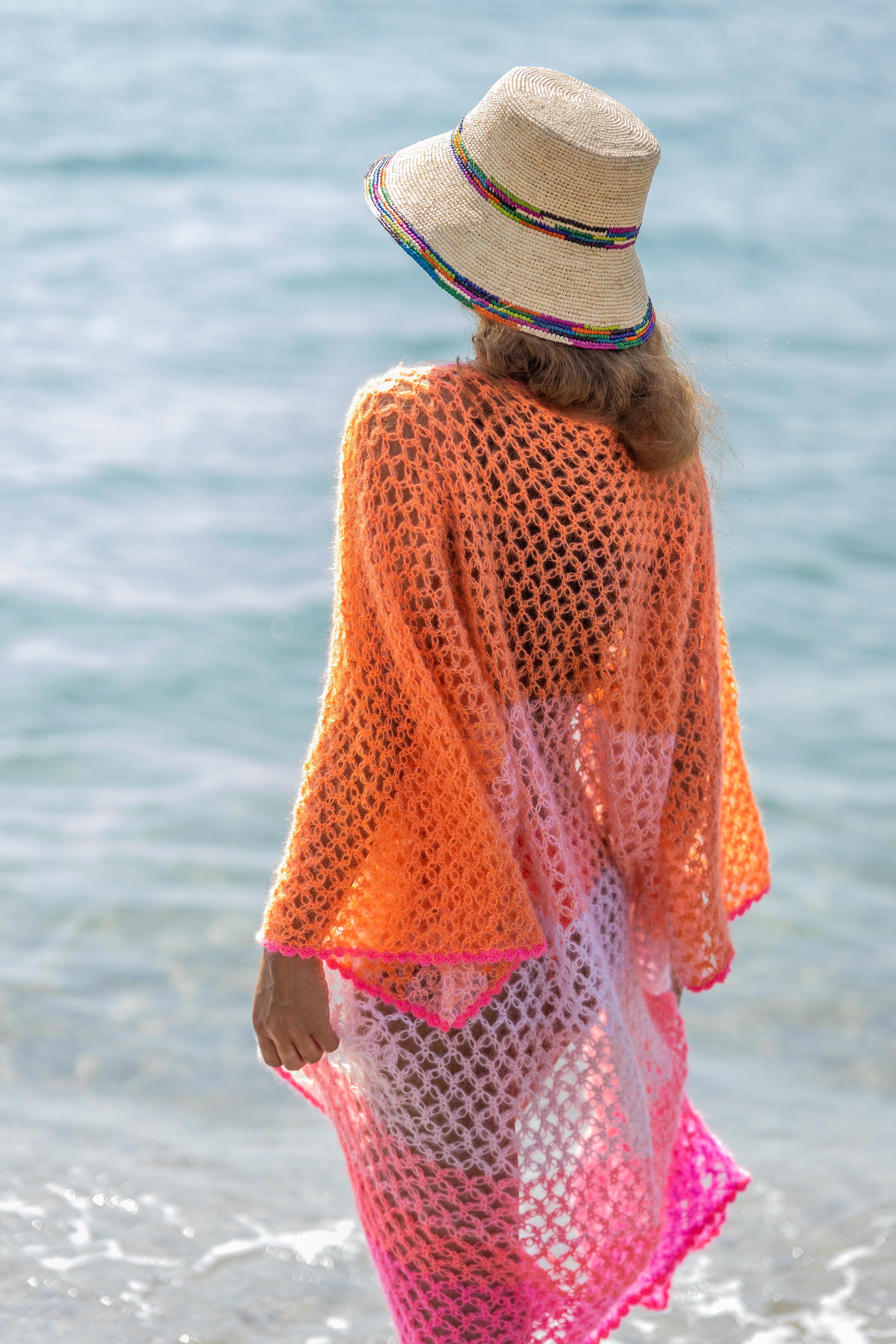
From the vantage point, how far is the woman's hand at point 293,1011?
160cm

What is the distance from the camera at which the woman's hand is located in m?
1.60

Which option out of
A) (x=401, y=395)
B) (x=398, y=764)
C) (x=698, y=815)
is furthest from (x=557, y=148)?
(x=698, y=815)

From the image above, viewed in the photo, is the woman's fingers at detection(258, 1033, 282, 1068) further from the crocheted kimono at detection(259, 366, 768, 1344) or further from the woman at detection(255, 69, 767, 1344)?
the crocheted kimono at detection(259, 366, 768, 1344)

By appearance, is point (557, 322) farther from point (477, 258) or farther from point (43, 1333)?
point (43, 1333)

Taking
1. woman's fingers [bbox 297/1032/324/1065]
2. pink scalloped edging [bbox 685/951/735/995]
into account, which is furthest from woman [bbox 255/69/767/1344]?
pink scalloped edging [bbox 685/951/735/995]

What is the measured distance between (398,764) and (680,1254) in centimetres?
94

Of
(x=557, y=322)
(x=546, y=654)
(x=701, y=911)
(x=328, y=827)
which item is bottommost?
(x=701, y=911)

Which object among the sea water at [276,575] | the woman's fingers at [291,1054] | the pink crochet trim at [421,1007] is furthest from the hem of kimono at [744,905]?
the woman's fingers at [291,1054]

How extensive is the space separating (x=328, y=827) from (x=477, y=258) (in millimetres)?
690

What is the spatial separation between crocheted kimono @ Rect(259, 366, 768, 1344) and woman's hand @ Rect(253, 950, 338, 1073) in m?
0.04

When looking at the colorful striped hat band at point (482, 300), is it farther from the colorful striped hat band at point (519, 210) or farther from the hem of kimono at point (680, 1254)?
the hem of kimono at point (680, 1254)

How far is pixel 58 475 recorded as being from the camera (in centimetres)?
719

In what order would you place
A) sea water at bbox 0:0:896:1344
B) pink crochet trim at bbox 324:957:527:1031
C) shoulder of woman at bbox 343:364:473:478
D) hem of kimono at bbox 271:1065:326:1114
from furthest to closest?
sea water at bbox 0:0:896:1344 < hem of kimono at bbox 271:1065:326:1114 < pink crochet trim at bbox 324:957:527:1031 < shoulder of woman at bbox 343:364:473:478

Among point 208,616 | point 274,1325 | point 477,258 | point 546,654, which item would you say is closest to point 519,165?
point 477,258
